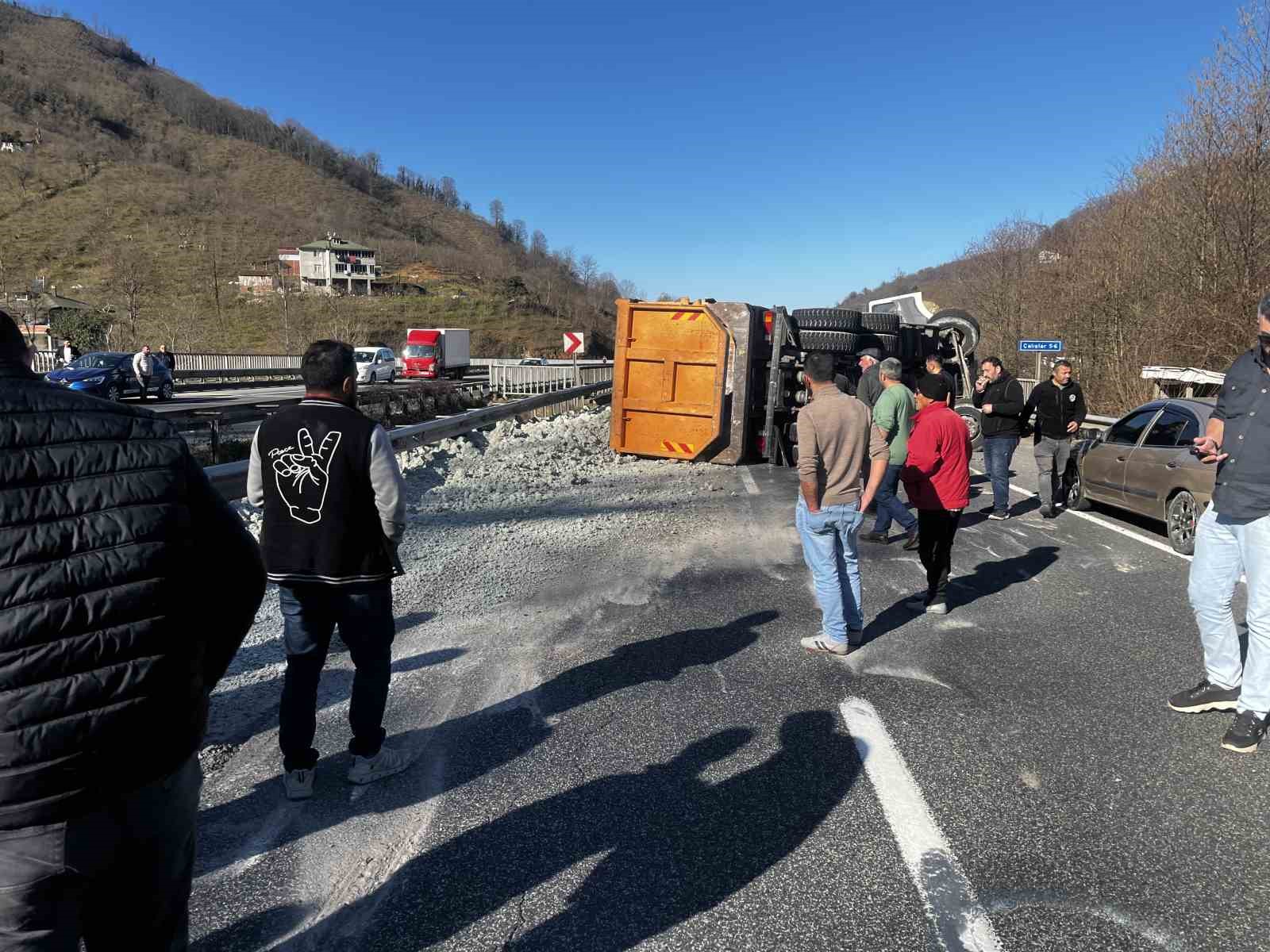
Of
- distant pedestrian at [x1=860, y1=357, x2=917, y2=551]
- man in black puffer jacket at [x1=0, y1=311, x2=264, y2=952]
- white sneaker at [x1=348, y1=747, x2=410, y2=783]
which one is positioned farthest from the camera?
distant pedestrian at [x1=860, y1=357, x2=917, y2=551]

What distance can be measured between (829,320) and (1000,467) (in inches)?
196

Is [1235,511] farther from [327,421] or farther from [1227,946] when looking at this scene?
[327,421]

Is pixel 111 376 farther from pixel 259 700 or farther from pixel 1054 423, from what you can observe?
pixel 1054 423

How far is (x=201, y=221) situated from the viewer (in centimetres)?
9975

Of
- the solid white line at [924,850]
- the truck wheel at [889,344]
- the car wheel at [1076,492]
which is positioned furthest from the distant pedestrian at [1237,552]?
the truck wheel at [889,344]

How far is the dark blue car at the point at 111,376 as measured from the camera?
21406 mm

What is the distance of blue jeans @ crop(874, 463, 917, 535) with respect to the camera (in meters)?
8.13

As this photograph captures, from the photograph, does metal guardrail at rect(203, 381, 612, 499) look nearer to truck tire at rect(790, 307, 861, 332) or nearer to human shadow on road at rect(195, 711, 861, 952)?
human shadow on road at rect(195, 711, 861, 952)

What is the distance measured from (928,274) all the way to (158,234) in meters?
98.8

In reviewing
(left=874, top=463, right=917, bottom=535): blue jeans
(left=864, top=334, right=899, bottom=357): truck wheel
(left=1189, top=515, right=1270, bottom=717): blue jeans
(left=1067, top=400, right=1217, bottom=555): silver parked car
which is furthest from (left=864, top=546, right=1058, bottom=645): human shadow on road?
(left=864, top=334, right=899, bottom=357): truck wheel

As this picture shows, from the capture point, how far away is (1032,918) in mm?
2703

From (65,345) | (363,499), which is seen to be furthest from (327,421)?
(65,345)

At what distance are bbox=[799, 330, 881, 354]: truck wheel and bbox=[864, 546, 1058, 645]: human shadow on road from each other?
6029mm

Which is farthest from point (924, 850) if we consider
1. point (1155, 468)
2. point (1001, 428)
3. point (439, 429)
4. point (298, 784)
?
point (439, 429)
